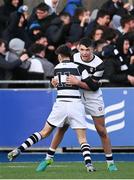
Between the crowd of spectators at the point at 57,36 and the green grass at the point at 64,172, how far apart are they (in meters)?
A: 2.72

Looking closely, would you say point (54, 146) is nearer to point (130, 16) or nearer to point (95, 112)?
point (95, 112)

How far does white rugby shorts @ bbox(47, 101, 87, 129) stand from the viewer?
12.4m

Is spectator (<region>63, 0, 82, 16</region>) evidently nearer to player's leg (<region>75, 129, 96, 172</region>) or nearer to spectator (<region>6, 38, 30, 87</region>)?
spectator (<region>6, 38, 30, 87</region>)

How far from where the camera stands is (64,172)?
1270 centimetres

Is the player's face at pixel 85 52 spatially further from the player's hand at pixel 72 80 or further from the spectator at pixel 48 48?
the spectator at pixel 48 48

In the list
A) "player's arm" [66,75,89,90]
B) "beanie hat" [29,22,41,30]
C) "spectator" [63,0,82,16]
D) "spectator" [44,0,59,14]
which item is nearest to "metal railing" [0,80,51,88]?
"beanie hat" [29,22,41,30]

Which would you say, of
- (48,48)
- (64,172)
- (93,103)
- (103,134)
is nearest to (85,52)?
(93,103)

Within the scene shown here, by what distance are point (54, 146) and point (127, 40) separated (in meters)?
4.93

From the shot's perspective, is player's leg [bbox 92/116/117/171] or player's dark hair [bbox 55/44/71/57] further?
player's leg [bbox 92/116/117/171]

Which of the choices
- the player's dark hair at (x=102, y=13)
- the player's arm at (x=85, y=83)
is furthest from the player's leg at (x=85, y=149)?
the player's dark hair at (x=102, y=13)

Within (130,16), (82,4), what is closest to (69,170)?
(130,16)

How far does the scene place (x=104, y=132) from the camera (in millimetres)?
12844

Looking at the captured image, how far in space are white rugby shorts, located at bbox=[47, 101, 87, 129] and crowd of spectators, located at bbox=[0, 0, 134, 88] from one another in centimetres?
342

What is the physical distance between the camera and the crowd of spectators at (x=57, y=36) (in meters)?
16.7
